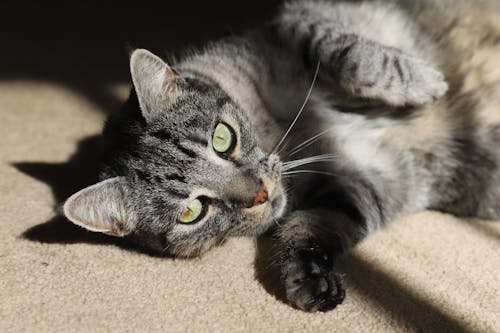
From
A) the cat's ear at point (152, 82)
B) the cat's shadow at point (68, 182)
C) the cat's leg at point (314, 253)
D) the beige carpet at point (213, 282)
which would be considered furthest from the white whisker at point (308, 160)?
the cat's shadow at point (68, 182)

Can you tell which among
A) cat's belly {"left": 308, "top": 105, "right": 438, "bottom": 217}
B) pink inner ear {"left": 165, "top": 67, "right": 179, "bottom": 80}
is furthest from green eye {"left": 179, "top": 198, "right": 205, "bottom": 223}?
cat's belly {"left": 308, "top": 105, "right": 438, "bottom": 217}

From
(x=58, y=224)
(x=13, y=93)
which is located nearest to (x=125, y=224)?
(x=58, y=224)

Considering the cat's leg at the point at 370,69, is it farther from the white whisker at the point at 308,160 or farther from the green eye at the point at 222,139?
the green eye at the point at 222,139

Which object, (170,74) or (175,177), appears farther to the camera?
(170,74)

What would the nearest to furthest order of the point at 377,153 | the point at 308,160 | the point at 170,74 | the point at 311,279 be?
the point at 311,279
the point at 170,74
the point at 308,160
the point at 377,153

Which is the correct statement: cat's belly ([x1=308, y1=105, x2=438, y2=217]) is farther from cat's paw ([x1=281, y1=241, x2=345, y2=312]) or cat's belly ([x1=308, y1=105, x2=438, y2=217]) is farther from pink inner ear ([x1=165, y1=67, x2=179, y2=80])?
pink inner ear ([x1=165, y1=67, x2=179, y2=80])

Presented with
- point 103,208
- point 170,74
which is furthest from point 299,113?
point 103,208

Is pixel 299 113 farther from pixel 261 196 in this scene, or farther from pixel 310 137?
pixel 261 196
